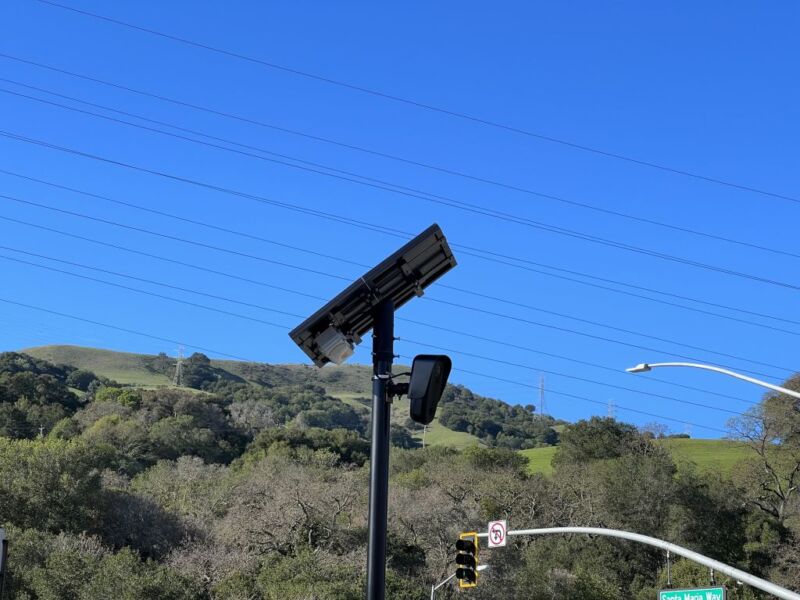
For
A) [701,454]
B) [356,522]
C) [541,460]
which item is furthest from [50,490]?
[701,454]

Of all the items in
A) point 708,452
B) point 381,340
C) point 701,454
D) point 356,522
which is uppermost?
point 708,452

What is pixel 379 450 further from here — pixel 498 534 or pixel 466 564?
pixel 498 534

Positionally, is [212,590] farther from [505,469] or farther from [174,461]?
[174,461]

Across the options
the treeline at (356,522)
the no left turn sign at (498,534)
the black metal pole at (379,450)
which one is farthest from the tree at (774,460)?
the black metal pole at (379,450)

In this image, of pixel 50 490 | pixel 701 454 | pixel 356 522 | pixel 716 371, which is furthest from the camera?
pixel 701 454

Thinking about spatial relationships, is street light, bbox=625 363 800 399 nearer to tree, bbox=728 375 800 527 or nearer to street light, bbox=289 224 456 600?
street light, bbox=289 224 456 600

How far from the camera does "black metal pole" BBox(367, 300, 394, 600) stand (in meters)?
7.05

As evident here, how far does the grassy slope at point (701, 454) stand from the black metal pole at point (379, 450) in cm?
9712

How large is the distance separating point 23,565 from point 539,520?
35018mm

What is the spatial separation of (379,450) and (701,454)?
111416 mm

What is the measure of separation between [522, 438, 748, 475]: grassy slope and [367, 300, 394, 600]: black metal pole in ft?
319

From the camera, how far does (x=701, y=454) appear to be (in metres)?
113

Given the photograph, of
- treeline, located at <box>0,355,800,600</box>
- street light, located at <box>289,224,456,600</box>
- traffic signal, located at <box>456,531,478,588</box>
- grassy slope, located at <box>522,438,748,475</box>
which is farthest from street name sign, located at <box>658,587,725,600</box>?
grassy slope, located at <box>522,438,748,475</box>

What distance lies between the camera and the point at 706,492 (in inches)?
2923
